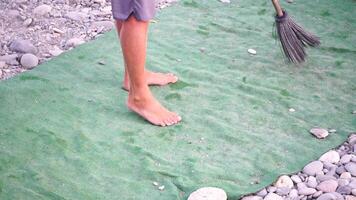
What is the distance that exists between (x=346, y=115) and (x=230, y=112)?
20.1 inches

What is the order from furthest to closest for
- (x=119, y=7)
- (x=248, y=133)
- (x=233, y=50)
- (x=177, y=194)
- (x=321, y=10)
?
(x=321, y=10)
(x=233, y=50)
(x=248, y=133)
(x=119, y=7)
(x=177, y=194)

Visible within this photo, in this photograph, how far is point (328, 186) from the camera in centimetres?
205

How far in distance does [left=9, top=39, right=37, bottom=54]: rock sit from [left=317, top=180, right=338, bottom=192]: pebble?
1779mm

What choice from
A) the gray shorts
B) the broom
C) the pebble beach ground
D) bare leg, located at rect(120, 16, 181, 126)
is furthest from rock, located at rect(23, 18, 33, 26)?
the broom

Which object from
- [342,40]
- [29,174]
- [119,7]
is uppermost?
[119,7]

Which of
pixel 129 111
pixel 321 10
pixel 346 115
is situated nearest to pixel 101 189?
pixel 129 111

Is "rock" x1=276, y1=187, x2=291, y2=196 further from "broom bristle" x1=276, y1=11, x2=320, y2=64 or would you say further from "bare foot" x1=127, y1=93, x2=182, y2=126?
"broom bristle" x1=276, y1=11, x2=320, y2=64

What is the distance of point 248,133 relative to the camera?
2377 millimetres

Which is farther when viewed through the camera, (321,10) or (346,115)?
(321,10)

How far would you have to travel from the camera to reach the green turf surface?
2.12 m

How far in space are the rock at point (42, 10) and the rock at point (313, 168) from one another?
82.2 inches

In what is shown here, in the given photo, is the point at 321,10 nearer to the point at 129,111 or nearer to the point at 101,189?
the point at 129,111

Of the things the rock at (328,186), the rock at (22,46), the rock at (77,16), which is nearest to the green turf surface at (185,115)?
the rock at (328,186)

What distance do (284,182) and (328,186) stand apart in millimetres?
158
